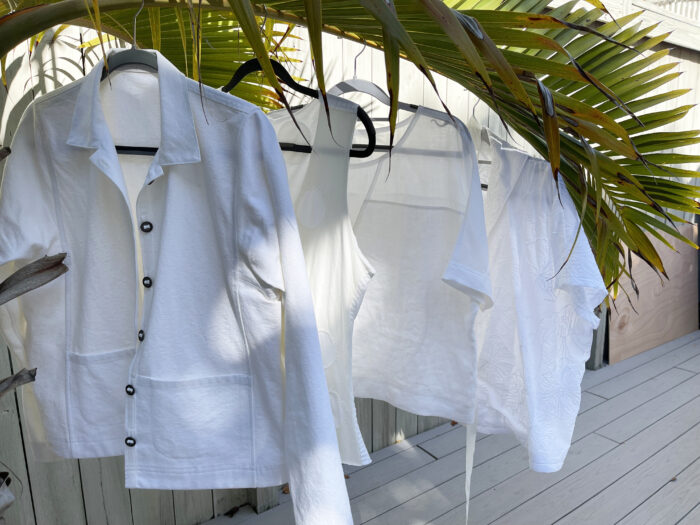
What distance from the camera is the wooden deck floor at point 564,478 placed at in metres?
1.67

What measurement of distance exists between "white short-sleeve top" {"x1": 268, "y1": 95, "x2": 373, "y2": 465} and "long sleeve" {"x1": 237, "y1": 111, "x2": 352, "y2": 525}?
0.61 feet

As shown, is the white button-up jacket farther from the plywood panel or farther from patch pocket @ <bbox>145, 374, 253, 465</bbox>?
the plywood panel

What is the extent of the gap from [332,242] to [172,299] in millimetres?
326

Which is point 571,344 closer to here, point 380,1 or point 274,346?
point 274,346

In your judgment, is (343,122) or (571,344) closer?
(343,122)

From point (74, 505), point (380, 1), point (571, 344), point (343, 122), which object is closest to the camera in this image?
point (380, 1)

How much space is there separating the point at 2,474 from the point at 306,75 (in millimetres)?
1391

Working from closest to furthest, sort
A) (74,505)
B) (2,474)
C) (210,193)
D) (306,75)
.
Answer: (2,474)
(210,193)
(74,505)
(306,75)

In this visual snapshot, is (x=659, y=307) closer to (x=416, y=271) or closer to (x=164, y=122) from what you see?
(x=416, y=271)

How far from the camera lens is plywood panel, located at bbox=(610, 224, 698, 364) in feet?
9.80

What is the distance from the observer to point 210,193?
77 centimetres

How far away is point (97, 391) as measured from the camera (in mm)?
824

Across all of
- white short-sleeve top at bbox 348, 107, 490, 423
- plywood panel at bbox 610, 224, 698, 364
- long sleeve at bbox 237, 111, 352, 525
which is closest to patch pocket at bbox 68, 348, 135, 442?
long sleeve at bbox 237, 111, 352, 525

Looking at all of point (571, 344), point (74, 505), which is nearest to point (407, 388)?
point (571, 344)
